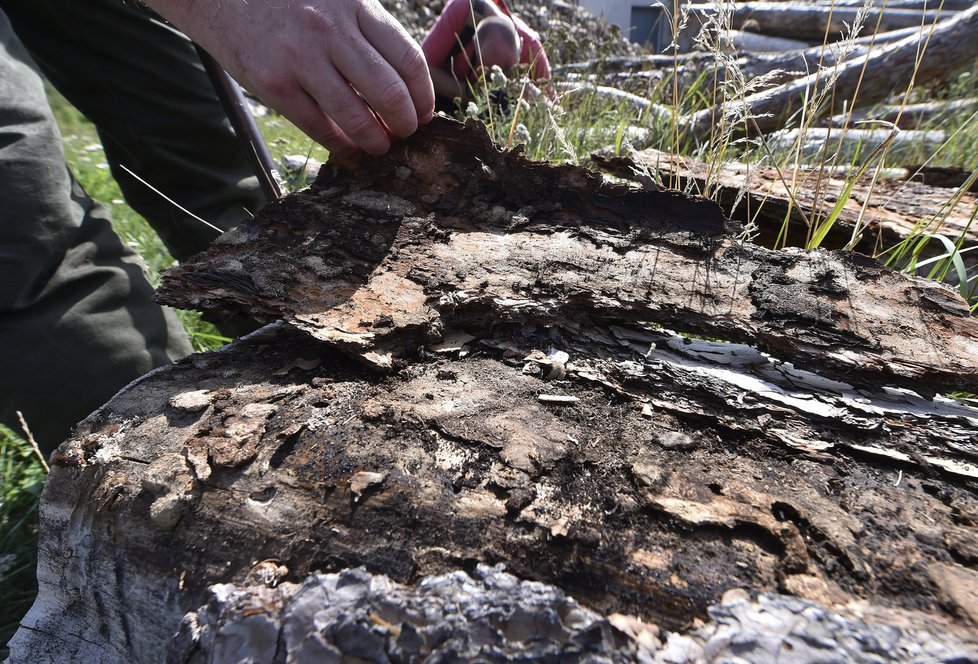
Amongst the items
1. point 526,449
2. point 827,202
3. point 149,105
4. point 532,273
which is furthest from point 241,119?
point 827,202

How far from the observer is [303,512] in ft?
3.14

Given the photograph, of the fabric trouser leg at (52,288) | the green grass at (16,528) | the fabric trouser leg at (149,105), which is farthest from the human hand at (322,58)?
the green grass at (16,528)

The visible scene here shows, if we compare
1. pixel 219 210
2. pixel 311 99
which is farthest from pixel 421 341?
pixel 219 210

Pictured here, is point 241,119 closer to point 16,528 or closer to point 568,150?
point 568,150

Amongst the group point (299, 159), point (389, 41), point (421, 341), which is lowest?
point (299, 159)

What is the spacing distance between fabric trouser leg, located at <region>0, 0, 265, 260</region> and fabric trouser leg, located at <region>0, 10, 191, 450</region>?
75cm

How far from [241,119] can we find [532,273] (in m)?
1.51

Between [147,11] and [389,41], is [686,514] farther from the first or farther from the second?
[147,11]

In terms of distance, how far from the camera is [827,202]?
2150 millimetres

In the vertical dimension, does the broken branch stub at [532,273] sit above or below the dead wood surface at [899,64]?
below

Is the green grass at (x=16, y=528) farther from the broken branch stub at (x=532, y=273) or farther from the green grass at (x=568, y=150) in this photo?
the broken branch stub at (x=532, y=273)

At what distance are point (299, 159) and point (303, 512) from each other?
418 centimetres

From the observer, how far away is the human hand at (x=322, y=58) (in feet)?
4.61

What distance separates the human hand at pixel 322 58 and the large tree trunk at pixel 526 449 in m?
0.24
